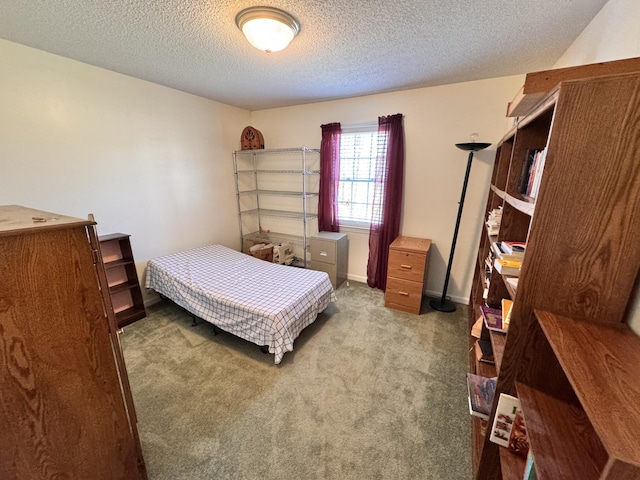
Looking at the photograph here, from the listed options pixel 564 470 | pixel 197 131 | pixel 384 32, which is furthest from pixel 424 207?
pixel 197 131

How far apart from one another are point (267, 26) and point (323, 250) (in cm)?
235

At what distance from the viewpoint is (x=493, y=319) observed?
4.46 ft

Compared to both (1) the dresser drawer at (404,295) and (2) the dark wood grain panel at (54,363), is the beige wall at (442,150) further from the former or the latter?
(2) the dark wood grain panel at (54,363)

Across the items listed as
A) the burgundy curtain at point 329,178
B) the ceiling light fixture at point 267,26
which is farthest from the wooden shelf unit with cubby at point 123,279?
the burgundy curtain at point 329,178

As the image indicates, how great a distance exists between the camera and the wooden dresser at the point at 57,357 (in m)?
0.80

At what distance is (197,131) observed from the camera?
3.20 meters

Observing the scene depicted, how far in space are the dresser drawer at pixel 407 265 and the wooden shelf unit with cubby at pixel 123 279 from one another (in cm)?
275

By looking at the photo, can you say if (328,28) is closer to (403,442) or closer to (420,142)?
(420,142)

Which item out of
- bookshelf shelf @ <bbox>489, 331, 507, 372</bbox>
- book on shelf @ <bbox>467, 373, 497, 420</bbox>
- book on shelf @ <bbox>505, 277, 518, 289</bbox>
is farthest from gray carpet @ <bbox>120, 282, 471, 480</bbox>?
book on shelf @ <bbox>505, 277, 518, 289</bbox>

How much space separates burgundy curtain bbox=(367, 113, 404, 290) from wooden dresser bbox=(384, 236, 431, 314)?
1.12 feet

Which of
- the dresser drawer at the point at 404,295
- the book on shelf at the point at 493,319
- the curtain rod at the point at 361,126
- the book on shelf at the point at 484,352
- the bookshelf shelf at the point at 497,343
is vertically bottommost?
the dresser drawer at the point at 404,295

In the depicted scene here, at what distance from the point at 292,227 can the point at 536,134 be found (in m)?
3.08

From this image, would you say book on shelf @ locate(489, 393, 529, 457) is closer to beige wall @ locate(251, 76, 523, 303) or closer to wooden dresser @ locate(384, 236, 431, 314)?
wooden dresser @ locate(384, 236, 431, 314)

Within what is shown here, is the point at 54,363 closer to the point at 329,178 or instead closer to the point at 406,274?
the point at 406,274
